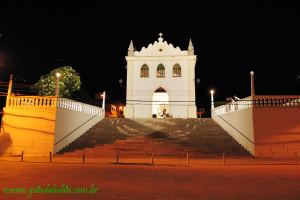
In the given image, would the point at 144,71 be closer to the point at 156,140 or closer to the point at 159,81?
the point at 159,81

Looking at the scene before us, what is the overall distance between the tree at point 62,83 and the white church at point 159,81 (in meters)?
8.08

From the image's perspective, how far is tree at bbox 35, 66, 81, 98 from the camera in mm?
24375

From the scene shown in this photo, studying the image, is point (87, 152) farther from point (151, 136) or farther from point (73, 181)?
point (73, 181)

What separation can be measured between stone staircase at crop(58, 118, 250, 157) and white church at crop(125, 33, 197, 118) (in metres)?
7.38

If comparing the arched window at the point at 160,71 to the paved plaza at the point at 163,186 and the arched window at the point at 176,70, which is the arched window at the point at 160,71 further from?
the paved plaza at the point at 163,186

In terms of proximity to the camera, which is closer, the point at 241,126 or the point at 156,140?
the point at 241,126

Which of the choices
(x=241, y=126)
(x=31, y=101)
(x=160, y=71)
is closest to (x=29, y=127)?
(x=31, y=101)

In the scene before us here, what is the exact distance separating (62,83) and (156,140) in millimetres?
10503

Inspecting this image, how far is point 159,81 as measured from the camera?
32.6 meters

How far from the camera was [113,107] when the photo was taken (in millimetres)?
38125

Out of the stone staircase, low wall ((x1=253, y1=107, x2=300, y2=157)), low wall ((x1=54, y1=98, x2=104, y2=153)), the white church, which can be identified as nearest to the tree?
low wall ((x1=54, y1=98, x2=104, y2=153))

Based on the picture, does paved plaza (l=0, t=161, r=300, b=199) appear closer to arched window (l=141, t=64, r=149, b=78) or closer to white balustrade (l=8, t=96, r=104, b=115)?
white balustrade (l=8, t=96, r=104, b=115)

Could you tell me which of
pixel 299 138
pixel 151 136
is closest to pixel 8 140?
pixel 151 136

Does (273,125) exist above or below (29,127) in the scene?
above
